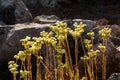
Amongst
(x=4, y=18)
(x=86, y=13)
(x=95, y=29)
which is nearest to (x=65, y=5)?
(x=86, y=13)

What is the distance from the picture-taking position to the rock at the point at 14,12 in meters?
6.65

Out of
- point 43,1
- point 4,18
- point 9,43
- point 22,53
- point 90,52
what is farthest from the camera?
point 43,1

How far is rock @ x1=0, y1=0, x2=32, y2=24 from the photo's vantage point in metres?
6.65

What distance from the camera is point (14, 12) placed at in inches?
267

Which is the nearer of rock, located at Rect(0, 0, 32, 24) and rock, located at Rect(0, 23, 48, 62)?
rock, located at Rect(0, 23, 48, 62)

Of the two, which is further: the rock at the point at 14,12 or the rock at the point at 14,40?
the rock at the point at 14,12

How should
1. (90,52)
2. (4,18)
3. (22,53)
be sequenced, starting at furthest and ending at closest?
(4,18) < (90,52) < (22,53)

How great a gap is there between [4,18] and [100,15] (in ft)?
8.50

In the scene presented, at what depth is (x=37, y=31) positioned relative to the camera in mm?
4758

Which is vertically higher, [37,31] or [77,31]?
[77,31]

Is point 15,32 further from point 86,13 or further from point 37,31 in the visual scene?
point 86,13

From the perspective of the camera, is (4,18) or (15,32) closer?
(15,32)

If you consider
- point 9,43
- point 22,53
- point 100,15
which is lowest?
point 100,15

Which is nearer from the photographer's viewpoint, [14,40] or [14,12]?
[14,40]
